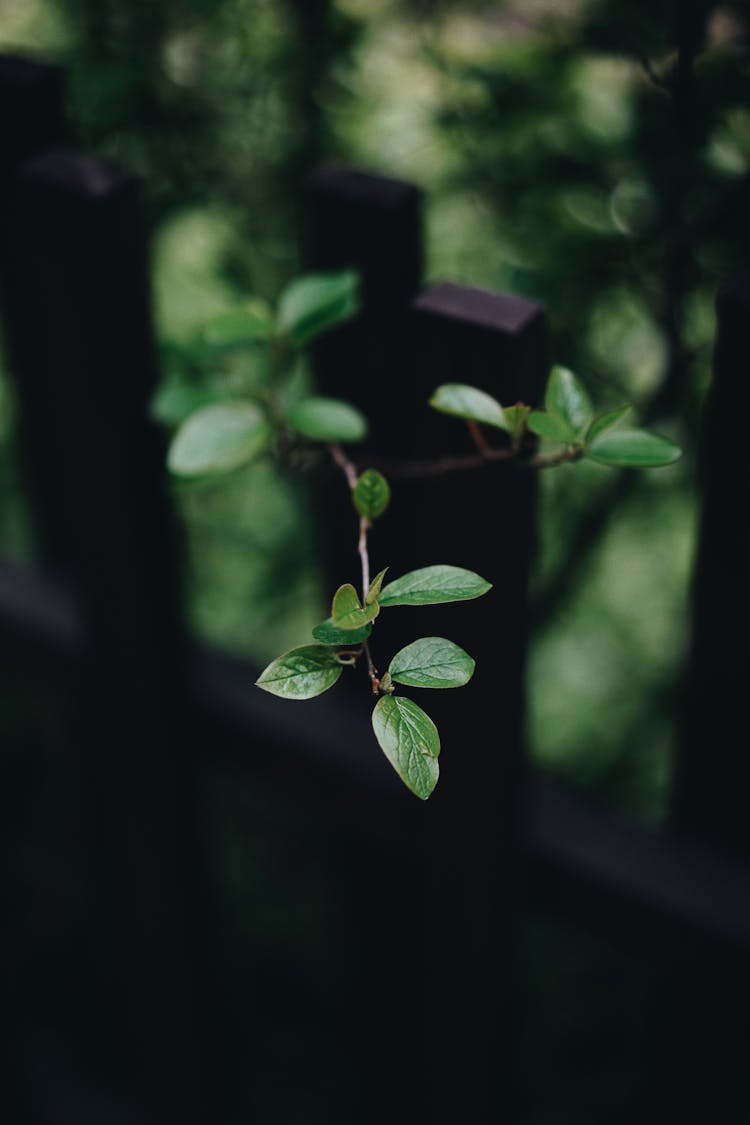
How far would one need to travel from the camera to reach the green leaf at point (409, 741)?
0.59 metres

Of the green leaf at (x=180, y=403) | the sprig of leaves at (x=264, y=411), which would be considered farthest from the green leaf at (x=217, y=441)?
the green leaf at (x=180, y=403)

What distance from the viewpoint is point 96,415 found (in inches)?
46.1

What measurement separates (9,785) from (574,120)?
184 cm

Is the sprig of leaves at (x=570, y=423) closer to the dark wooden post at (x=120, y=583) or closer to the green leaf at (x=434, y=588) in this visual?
the green leaf at (x=434, y=588)

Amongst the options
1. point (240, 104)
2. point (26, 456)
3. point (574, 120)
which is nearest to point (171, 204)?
point (240, 104)

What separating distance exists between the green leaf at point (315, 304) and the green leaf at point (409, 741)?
398mm

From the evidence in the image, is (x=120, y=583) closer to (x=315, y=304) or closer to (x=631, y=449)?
(x=315, y=304)

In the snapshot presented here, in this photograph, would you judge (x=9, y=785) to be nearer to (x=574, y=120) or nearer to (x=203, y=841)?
(x=203, y=841)

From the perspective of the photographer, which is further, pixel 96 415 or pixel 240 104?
pixel 240 104

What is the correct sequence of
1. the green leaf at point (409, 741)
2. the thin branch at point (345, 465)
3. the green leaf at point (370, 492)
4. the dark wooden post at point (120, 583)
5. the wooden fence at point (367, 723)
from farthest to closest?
the dark wooden post at point (120, 583) < the wooden fence at point (367, 723) < the thin branch at point (345, 465) < the green leaf at point (370, 492) < the green leaf at point (409, 741)

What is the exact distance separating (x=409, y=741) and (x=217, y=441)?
386mm

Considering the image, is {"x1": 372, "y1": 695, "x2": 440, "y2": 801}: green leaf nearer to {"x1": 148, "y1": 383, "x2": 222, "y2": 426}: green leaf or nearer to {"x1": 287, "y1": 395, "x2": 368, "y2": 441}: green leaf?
{"x1": 287, "y1": 395, "x2": 368, "y2": 441}: green leaf

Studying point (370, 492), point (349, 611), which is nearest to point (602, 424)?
point (370, 492)

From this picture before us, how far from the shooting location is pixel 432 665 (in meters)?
0.62
